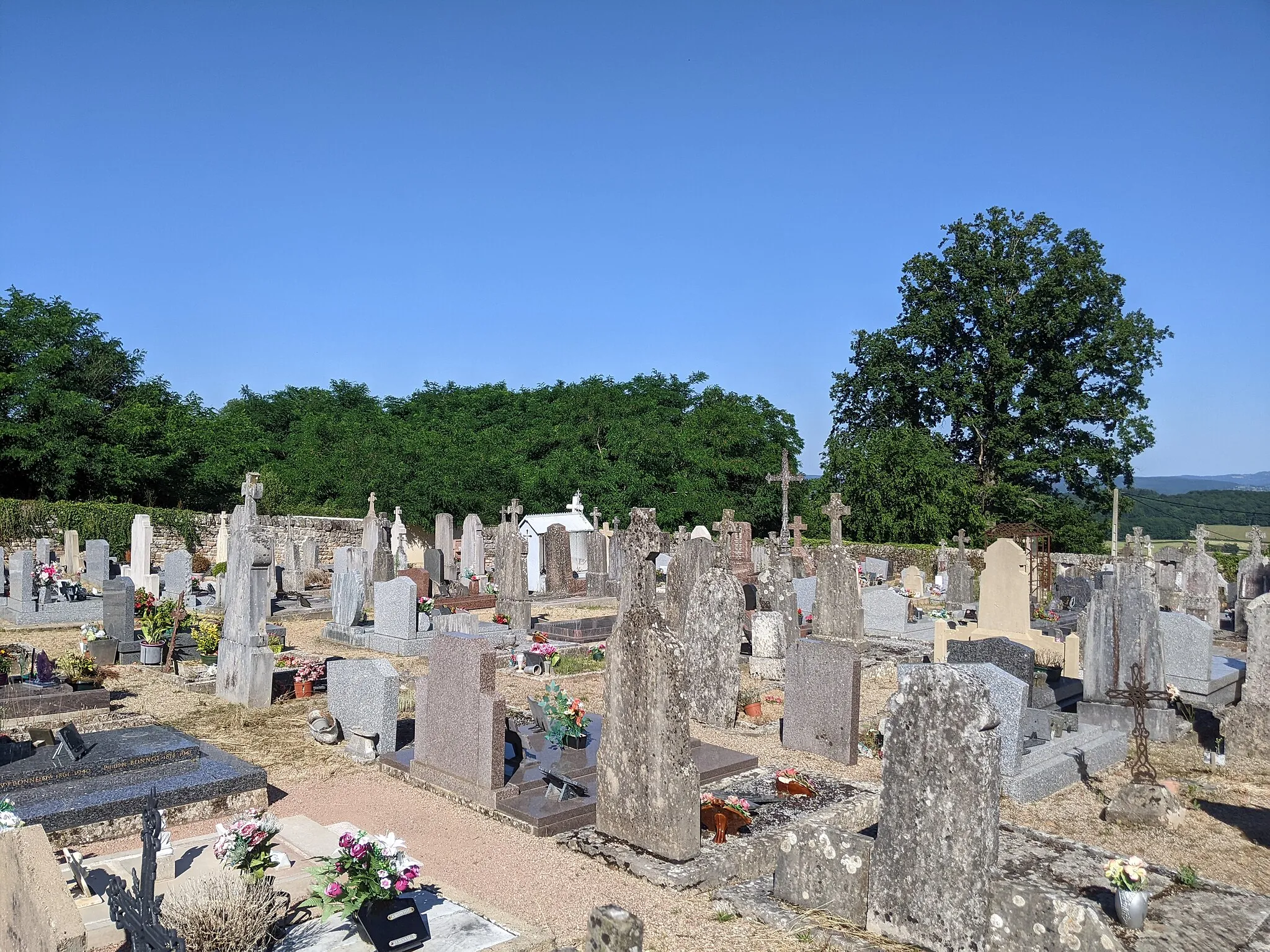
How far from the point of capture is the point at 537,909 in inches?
254

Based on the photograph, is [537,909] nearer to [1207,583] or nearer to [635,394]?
[1207,583]

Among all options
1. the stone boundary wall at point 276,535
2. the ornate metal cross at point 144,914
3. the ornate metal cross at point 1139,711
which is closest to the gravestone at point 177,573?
the stone boundary wall at point 276,535

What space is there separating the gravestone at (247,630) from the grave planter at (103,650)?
3.02m

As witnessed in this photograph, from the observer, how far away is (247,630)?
12664mm

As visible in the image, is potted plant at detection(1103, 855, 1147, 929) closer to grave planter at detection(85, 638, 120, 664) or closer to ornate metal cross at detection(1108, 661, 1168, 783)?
ornate metal cross at detection(1108, 661, 1168, 783)

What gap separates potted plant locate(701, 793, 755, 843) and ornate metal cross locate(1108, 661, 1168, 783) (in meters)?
4.02

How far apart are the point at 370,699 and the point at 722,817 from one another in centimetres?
452

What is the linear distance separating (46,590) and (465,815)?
51.6ft

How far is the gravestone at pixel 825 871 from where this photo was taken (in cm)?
609

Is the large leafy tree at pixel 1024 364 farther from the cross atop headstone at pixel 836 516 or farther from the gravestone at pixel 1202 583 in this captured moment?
the cross atop headstone at pixel 836 516

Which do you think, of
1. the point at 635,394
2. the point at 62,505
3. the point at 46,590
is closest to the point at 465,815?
the point at 46,590

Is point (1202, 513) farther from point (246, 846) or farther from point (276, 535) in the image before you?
point (246, 846)

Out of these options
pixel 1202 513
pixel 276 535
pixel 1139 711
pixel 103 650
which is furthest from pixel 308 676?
pixel 1202 513

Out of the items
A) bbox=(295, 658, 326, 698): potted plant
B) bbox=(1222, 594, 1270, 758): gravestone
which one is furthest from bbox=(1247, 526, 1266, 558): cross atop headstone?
bbox=(295, 658, 326, 698): potted plant
